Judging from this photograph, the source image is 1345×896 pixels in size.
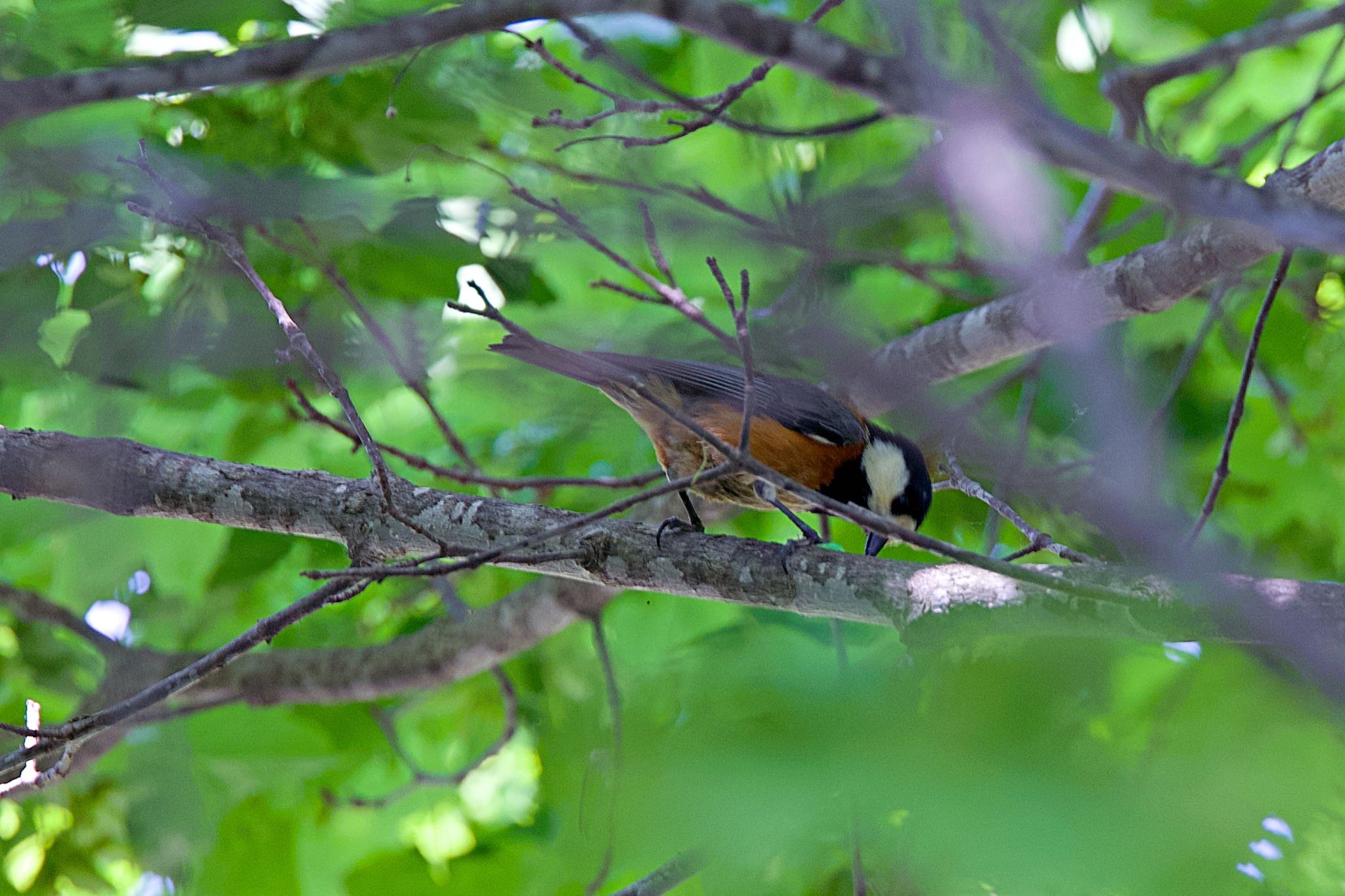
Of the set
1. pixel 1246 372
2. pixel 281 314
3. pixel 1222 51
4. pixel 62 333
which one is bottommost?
pixel 62 333

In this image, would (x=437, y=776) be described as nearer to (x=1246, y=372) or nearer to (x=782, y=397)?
(x=782, y=397)

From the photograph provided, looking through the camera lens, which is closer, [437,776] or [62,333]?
[62,333]

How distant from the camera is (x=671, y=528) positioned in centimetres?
321

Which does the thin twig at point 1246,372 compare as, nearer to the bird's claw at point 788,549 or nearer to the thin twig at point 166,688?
the bird's claw at point 788,549

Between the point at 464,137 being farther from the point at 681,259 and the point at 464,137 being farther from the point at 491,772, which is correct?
the point at 491,772

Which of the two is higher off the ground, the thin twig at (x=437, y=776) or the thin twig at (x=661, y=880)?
the thin twig at (x=661, y=880)

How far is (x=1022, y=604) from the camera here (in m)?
2.15

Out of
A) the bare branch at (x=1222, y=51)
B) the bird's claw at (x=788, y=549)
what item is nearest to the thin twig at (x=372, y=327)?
the bird's claw at (x=788, y=549)

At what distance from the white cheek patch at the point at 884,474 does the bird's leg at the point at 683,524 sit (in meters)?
0.76

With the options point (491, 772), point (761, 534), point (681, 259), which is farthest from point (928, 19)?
point (491, 772)

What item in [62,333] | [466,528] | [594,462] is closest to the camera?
[466,528]

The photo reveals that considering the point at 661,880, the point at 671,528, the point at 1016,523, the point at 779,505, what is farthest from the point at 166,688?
the point at 1016,523

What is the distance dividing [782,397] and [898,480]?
0.58 metres

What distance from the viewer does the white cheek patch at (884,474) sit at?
14.1 feet
